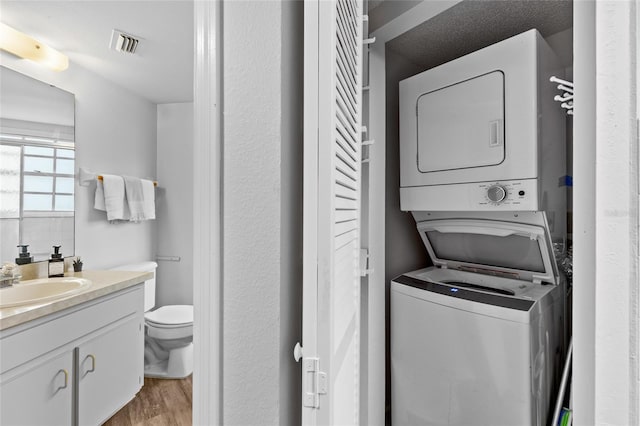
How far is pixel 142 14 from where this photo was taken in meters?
1.05

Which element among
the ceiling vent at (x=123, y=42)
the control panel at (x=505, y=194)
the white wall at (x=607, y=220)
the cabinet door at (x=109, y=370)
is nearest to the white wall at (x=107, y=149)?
the ceiling vent at (x=123, y=42)

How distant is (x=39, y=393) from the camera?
0.91m

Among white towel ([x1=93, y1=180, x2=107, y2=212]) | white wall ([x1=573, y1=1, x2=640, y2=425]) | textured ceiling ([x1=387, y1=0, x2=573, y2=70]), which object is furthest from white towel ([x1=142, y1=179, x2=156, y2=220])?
textured ceiling ([x1=387, y1=0, x2=573, y2=70])

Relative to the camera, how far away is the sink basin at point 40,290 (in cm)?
88

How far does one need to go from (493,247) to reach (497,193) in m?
0.38

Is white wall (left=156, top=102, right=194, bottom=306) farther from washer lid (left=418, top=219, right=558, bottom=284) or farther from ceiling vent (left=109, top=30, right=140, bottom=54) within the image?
washer lid (left=418, top=219, right=558, bottom=284)

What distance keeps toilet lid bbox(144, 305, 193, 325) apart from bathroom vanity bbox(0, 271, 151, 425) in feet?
0.13


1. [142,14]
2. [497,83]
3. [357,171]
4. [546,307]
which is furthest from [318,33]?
[546,307]

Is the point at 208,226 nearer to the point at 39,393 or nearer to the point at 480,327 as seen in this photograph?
the point at 39,393

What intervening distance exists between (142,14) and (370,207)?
1.17m

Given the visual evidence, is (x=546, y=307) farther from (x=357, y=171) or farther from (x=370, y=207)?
(x=357, y=171)

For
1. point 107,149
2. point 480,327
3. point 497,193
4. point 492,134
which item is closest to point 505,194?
point 497,193

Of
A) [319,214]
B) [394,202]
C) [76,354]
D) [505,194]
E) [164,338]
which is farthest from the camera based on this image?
[394,202]

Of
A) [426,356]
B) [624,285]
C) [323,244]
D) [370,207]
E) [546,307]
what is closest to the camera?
[624,285]
